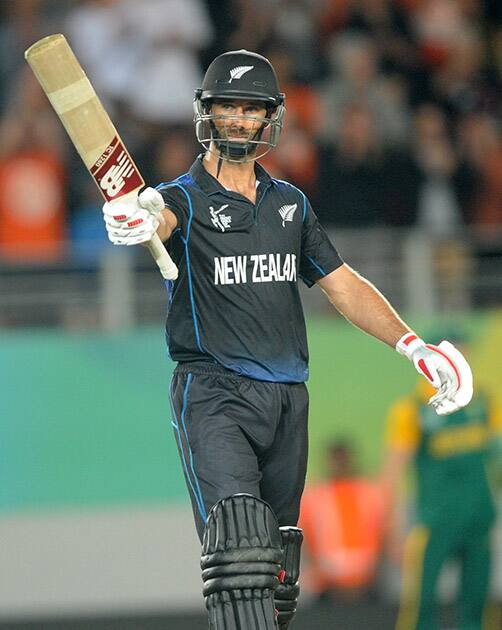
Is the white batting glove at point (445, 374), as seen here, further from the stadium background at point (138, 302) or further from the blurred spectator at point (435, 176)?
the blurred spectator at point (435, 176)

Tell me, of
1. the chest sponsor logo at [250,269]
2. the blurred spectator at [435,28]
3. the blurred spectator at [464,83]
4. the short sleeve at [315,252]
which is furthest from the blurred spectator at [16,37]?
the chest sponsor logo at [250,269]

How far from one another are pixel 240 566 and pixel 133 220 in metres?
1.14

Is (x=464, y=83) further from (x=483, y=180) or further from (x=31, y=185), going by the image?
(x=31, y=185)

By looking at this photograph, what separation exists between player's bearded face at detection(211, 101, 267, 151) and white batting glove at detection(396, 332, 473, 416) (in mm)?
950

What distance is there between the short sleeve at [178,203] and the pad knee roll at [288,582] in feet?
3.78

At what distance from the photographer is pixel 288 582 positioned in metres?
5.66

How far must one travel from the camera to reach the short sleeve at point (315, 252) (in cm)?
568

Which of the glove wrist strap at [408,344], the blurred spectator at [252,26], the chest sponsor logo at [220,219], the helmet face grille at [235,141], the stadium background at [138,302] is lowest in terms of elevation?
the glove wrist strap at [408,344]

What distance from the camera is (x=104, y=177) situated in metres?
5.14

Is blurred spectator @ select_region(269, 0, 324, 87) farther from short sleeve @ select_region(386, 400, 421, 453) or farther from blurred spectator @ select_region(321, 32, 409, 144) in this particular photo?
short sleeve @ select_region(386, 400, 421, 453)

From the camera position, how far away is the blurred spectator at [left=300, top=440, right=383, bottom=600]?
10008mm

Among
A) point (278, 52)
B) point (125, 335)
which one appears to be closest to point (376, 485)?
point (125, 335)

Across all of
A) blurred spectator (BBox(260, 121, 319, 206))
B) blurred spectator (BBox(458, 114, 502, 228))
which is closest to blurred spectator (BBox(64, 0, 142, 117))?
blurred spectator (BBox(260, 121, 319, 206))

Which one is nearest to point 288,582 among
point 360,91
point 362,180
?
point 362,180
